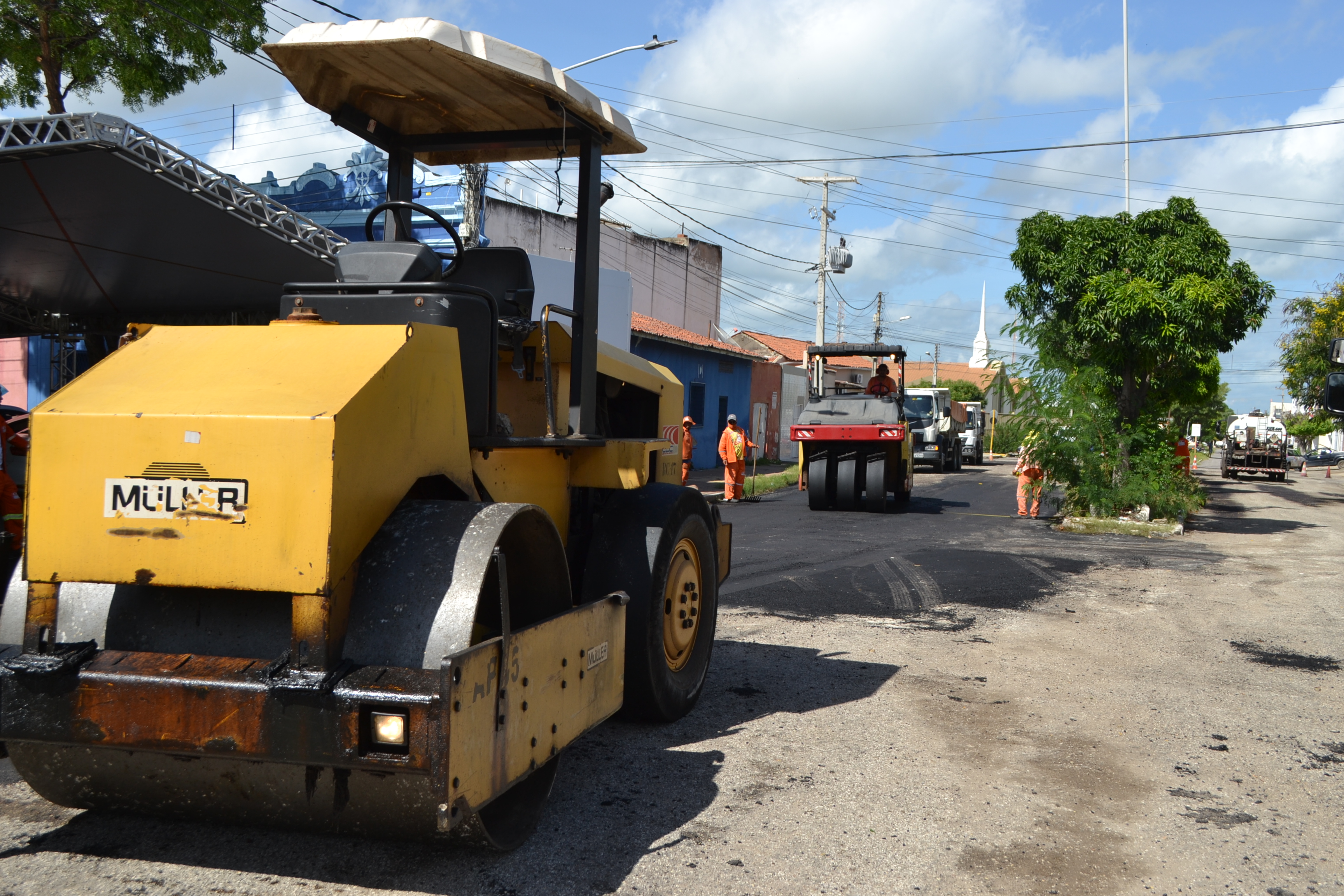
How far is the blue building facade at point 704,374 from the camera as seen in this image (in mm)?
28281

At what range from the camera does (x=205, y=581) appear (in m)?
2.93

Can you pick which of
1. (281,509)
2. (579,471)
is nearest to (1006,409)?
(579,471)

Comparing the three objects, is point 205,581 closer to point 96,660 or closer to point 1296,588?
point 96,660

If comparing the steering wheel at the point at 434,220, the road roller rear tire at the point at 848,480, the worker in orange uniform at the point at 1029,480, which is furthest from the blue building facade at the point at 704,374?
the steering wheel at the point at 434,220

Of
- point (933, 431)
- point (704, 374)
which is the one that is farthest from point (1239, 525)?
point (704, 374)

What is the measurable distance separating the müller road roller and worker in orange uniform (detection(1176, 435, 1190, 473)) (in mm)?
16903

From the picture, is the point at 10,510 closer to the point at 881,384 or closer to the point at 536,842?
the point at 536,842

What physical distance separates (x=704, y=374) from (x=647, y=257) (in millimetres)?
7121

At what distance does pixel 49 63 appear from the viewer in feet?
46.6

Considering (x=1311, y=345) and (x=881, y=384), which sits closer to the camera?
(x=881, y=384)

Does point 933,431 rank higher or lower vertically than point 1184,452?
higher

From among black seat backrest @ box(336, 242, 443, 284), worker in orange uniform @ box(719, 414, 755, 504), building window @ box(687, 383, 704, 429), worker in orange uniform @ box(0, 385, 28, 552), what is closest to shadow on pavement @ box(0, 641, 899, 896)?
black seat backrest @ box(336, 242, 443, 284)

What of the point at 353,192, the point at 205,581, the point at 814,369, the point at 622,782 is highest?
the point at 353,192

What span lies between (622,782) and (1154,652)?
469 centimetres
